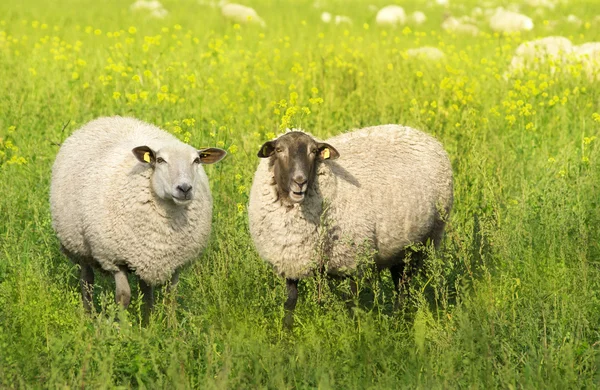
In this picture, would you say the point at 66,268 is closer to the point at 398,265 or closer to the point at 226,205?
the point at 226,205

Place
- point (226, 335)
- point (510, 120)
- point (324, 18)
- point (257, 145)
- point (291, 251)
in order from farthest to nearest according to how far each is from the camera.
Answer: point (324, 18) → point (510, 120) → point (257, 145) → point (291, 251) → point (226, 335)

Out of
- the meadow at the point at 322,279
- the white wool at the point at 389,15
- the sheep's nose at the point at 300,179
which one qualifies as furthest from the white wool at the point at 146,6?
the sheep's nose at the point at 300,179

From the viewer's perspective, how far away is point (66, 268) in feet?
20.2

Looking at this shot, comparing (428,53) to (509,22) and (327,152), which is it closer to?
(509,22)

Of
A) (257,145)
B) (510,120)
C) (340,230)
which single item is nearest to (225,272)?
(340,230)

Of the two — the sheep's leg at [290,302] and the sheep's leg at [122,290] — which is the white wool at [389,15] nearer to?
the sheep's leg at [290,302]

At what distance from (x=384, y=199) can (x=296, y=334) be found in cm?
130

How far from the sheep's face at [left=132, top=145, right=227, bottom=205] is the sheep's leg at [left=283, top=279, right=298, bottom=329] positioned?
889mm

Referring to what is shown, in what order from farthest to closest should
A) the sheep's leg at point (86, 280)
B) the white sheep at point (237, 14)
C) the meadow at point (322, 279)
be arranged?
the white sheep at point (237, 14) → the sheep's leg at point (86, 280) → the meadow at point (322, 279)

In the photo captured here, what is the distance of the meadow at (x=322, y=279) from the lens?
4.59m

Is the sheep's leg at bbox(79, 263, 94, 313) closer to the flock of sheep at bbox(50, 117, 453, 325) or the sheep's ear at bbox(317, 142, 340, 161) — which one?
the flock of sheep at bbox(50, 117, 453, 325)

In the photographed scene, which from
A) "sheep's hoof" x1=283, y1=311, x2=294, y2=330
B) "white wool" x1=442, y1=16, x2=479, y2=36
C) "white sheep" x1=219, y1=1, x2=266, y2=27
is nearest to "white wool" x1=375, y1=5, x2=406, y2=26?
"white wool" x1=442, y1=16, x2=479, y2=36

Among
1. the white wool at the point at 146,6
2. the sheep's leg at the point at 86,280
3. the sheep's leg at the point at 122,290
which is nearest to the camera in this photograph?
the sheep's leg at the point at 122,290

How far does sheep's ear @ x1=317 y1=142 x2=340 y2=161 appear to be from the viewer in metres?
5.93
